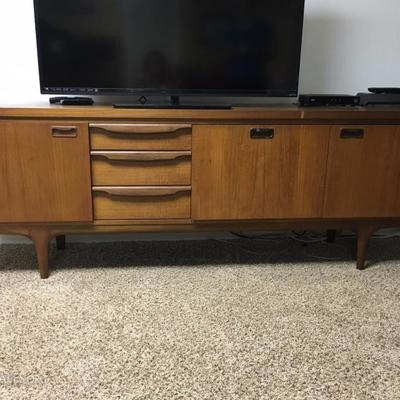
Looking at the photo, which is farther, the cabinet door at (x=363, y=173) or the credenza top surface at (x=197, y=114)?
the cabinet door at (x=363, y=173)

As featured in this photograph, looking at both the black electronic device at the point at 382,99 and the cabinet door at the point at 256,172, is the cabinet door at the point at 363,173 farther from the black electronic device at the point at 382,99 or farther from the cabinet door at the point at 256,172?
the black electronic device at the point at 382,99

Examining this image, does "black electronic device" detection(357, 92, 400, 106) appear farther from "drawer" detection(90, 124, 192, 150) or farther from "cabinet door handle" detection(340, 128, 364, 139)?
"drawer" detection(90, 124, 192, 150)

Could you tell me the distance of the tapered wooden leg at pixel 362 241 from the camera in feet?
6.15

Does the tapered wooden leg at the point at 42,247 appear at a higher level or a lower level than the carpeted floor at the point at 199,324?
higher

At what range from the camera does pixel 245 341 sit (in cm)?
136

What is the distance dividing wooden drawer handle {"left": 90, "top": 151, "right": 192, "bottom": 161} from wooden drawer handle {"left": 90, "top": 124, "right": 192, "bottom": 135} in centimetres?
8

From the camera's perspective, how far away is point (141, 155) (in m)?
1.67

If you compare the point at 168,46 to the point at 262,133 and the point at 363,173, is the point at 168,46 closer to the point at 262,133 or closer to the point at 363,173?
the point at 262,133

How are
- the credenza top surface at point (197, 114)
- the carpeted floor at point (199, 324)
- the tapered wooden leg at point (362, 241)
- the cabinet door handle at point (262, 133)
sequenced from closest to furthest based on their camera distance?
1. the carpeted floor at point (199, 324)
2. the credenza top surface at point (197, 114)
3. the cabinet door handle at point (262, 133)
4. the tapered wooden leg at point (362, 241)

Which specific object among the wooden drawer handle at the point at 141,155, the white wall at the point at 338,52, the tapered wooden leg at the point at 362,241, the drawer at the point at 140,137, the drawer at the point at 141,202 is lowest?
the tapered wooden leg at the point at 362,241

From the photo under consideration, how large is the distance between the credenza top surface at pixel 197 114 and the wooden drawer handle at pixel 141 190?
267 millimetres

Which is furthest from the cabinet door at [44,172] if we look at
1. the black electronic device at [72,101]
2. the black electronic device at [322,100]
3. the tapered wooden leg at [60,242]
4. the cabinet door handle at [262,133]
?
the black electronic device at [322,100]

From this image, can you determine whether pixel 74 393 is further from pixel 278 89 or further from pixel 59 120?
pixel 278 89

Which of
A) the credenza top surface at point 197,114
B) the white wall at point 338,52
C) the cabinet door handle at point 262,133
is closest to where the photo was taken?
the credenza top surface at point 197,114
